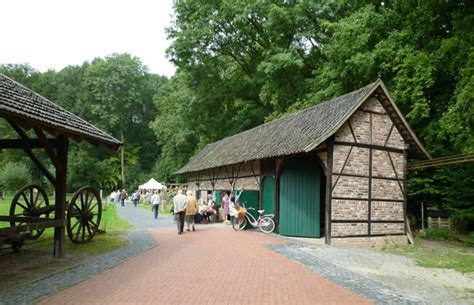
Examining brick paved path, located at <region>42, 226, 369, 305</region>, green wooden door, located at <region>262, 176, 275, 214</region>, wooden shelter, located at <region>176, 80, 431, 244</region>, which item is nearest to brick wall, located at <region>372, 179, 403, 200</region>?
wooden shelter, located at <region>176, 80, 431, 244</region>

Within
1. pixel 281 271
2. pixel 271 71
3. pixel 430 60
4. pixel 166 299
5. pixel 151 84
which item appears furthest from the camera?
pixel 151 84

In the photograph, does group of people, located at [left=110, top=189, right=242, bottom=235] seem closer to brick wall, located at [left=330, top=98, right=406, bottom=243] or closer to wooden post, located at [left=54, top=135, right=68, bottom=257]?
brick wall, located at [left=330, top=98, right=406, bottom=243]

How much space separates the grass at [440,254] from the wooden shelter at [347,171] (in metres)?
0.99

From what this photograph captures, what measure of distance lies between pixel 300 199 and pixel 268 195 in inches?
90.3

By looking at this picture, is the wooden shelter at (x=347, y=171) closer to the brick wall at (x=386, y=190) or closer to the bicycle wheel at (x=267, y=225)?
the brick wall at (x=386, y=190)

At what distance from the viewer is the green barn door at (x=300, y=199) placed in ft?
51.0

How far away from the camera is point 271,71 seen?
27344 mm

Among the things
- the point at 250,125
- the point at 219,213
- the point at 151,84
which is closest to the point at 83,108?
the point at 151,84

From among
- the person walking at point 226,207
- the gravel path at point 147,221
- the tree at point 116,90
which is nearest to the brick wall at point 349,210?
the person walking at point 226,207

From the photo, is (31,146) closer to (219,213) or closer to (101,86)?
(219,213)

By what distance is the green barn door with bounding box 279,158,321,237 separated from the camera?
1554cm

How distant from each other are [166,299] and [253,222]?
11.4 metres

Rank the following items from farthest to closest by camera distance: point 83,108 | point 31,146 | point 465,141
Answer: point 83,108, point 465,141, point 31,146

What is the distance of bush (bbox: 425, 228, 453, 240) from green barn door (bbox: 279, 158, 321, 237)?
5.89 metres
